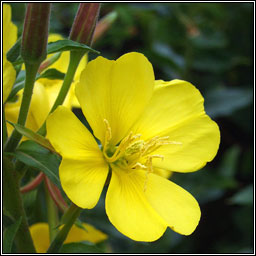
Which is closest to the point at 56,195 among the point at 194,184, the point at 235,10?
the point at 194,184

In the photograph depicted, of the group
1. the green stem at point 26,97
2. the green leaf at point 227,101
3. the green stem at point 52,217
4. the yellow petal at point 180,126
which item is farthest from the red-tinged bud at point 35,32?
the green leaf at point 227,101

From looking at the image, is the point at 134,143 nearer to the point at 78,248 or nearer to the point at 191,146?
the point at 191,146

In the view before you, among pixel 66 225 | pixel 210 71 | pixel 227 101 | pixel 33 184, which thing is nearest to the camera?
pixel 66 225

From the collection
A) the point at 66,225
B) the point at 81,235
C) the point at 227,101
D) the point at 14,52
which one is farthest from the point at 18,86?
the point at 227,101

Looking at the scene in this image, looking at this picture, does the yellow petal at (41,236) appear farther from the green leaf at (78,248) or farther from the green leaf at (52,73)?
the green leaf at (52,73)

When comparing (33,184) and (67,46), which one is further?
(33,184)

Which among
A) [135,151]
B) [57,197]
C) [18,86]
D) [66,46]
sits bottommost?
[57,197]
